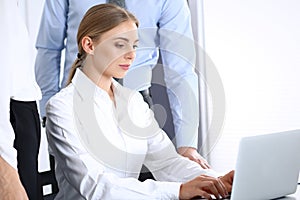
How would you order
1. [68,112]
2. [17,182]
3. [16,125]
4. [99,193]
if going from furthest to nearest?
1. [68,112]
2. [99,193]
3. [16,125]
4. [17,182]

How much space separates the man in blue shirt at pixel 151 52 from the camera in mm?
2326

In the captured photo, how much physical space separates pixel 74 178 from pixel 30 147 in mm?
262

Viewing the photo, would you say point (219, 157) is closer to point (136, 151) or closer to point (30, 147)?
point (136, 151)

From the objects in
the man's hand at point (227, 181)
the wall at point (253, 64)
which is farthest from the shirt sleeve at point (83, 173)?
the wall at point (253, 64)

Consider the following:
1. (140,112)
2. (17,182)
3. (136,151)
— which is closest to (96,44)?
(140,112)

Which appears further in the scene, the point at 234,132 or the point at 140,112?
the point at 234,132

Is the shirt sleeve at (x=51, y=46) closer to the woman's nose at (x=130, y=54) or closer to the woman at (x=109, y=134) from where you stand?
the woman at (x=109, y=134)

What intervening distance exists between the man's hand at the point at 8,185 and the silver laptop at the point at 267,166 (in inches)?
18.4

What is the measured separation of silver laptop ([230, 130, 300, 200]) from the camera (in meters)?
1.19

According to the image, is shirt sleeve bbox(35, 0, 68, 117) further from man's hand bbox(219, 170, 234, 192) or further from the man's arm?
man's hand bbox(219, 170, 234, 192)

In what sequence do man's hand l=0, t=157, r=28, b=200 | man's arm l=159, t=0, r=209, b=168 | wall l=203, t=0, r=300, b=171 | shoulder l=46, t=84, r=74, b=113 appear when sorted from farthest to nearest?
1. wall l=203, t=0, r=300, b=171
2. man's arm l=159, t=0, r=209, b=168
3. shoulder l=46, t=84, r=74, b=113
4. man's hand l=0, t=157, r=28, b=200

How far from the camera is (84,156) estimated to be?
5.25 ft

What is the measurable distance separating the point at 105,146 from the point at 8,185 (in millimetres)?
879

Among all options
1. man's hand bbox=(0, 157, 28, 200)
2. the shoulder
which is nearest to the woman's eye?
the shoulder
